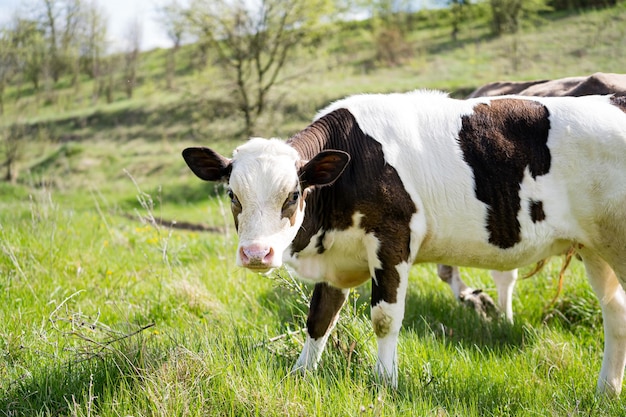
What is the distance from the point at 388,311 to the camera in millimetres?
3771

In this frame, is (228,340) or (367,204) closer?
(367,204)

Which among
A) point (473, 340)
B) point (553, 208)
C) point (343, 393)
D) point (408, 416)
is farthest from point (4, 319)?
point (553, 208)

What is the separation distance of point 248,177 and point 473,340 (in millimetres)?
2626

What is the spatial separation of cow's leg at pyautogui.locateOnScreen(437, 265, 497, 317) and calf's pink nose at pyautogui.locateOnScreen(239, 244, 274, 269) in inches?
117

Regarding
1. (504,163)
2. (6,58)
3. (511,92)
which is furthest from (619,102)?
(6,58)

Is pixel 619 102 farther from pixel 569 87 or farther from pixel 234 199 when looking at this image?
pixel 234 199

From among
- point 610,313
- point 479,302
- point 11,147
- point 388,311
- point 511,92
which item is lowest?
point 11,147

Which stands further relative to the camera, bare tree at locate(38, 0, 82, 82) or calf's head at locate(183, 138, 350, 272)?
bare tree at locate(38, 0, 82, 82)

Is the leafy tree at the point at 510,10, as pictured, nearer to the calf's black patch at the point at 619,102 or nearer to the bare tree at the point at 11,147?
→ the bare tree at the point at 11,147

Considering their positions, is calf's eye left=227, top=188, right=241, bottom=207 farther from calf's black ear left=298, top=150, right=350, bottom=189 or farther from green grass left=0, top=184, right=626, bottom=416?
green grass left=0, top=184, right=626, bottom=416

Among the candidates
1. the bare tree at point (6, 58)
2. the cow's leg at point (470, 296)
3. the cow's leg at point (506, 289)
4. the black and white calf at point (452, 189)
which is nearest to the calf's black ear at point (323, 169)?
the black and white calf at point (452, 189)

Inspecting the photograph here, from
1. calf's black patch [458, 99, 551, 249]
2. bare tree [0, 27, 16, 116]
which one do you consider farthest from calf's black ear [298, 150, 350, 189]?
bare tree [0, 27, 16, 116]

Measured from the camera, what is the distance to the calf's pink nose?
310 cm

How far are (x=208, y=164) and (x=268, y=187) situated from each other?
0.49m
